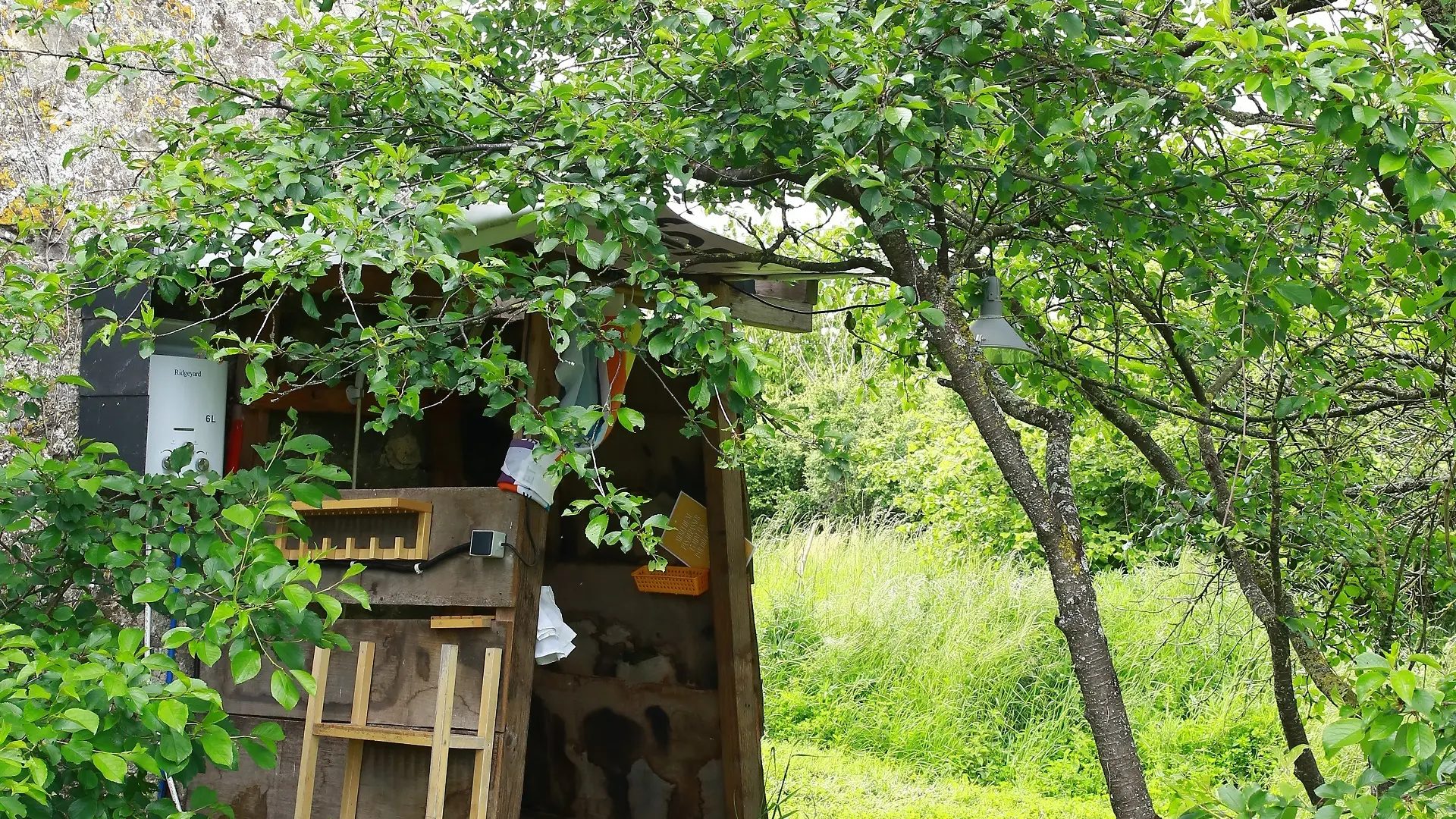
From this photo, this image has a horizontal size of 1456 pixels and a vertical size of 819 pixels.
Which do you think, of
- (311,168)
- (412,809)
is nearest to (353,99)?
(311,168)

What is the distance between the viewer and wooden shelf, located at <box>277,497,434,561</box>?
321cm

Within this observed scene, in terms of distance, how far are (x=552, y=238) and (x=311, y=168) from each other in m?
0.61

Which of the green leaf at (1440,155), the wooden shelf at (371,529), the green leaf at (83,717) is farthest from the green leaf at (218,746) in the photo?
the green leaf at (1440,155)

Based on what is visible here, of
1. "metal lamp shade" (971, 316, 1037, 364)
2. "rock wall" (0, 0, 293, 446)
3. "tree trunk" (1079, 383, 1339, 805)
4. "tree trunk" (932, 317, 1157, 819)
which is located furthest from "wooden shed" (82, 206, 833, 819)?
"tree trunk" (1079, 383, 1339, 805)

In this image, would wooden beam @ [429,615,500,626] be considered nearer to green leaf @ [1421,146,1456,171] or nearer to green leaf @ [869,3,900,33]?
green leaf @ [869,3,900,33]

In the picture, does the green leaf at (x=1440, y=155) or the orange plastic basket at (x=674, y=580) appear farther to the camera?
the orange plastic basket at (x=674, y=580)

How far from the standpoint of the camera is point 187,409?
128 inches

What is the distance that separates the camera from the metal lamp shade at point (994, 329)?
2.72 m

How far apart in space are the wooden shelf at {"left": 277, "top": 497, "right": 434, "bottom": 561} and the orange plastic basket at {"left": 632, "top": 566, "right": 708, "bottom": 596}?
959mm

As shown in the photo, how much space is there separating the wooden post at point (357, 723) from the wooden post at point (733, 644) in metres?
1.19

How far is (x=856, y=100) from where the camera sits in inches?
75.9

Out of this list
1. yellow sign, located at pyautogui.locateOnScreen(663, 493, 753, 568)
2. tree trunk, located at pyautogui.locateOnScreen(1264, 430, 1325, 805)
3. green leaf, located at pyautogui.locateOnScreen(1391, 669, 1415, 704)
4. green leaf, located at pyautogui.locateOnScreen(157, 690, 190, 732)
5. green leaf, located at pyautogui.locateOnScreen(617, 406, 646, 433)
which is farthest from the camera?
yellow sign, located at pyautogui.locateOnScreen(663, 493, 753, 568)

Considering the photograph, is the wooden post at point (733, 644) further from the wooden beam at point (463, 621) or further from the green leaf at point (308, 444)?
the green leaf at point (308, 444)

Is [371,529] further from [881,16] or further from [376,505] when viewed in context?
[881,16]
